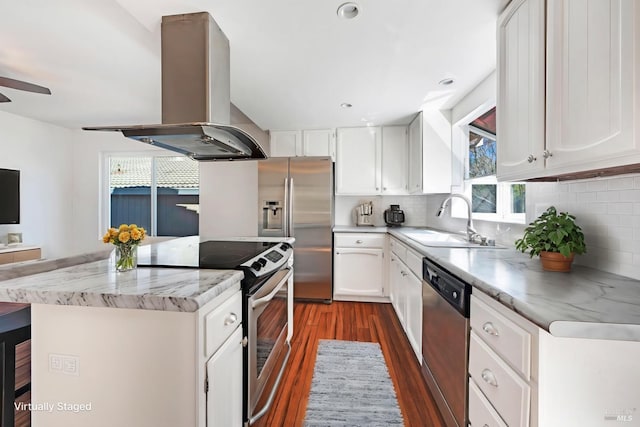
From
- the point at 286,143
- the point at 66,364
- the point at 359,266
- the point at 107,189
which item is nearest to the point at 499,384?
the point at 66,364

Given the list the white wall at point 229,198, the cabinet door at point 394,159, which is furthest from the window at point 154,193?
the cabinet door at point 394,159

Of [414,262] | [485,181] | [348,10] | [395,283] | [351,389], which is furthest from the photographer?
[395,283]

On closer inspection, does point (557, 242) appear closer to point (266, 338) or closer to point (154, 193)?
point (266, 338)

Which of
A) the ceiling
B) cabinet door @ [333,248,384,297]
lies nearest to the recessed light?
the ceiling

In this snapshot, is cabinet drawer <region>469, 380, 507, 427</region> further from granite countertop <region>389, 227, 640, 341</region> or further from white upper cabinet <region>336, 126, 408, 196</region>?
white upper cabinet <region>336, 126, 408, 196</region>

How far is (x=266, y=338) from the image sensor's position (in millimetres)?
1633

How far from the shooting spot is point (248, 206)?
4125mm

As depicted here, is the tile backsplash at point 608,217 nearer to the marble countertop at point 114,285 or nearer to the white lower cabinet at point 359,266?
the marble countertop at point 114,285

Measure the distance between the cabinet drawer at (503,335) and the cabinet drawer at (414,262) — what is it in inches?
32.7

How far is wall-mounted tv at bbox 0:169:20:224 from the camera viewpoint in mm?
3465

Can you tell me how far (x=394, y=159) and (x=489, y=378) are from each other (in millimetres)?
2973

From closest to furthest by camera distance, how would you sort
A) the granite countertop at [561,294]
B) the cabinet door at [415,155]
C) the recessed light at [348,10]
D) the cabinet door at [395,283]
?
the granite countertop at [561,294], the recessed light at [348,10], the cabinet door at [395,283], the cabinet door at [415,155]

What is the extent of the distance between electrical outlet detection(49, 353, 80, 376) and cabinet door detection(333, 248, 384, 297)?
2675mm

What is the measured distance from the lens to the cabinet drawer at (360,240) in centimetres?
340
